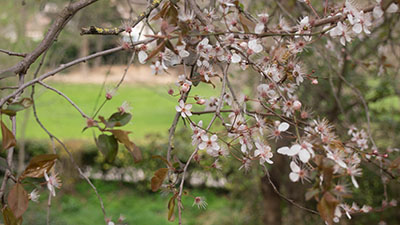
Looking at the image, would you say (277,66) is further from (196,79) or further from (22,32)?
(22,32)

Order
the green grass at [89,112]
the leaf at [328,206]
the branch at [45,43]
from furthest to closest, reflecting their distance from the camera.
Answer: the green grass at [89,112], the branch at [45,43], the leaf at [328,206]

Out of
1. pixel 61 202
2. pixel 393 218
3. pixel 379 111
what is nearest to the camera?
pixel 379 111

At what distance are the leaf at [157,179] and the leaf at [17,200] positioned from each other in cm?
25

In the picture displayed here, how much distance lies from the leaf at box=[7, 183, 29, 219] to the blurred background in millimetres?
741

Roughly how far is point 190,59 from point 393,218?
3.61m

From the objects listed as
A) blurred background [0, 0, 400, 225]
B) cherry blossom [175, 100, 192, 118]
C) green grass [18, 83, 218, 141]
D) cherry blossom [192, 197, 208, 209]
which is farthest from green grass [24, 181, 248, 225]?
cherry blossom [175, 100, 192, 118]

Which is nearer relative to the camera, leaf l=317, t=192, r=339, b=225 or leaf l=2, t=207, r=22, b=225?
leaf l=317, t=192, r=339, b=225

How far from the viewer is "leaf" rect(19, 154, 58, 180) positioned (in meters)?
0.88

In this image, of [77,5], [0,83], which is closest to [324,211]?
[77,5]

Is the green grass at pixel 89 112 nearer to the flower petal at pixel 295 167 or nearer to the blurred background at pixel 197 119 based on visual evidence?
the blurred background at pixel 197 119

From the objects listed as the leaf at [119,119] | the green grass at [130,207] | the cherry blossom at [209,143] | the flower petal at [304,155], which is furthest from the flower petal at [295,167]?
the green grass at [130,207]

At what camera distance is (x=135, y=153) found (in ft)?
2.90

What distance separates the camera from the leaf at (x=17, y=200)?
2.70 ft

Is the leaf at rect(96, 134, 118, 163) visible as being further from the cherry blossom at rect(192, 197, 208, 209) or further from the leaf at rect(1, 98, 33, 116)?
the cherry blossom at rect(192, 197, 208, 209)
